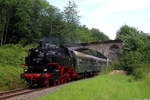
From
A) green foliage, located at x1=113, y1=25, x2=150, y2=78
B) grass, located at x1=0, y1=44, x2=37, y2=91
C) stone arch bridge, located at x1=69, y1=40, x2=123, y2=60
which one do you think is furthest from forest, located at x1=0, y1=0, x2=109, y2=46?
grass, located at x1=0, y1=44, x2=37, y2=91

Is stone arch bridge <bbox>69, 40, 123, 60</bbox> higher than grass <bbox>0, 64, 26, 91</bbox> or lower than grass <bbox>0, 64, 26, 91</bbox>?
higher

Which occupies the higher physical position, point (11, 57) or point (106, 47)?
point (106, 47)

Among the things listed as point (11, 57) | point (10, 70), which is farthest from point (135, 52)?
point (10, 70)

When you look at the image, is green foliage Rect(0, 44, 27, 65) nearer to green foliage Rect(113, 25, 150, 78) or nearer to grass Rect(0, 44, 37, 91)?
grass Rect(0, 44, 37, 91)

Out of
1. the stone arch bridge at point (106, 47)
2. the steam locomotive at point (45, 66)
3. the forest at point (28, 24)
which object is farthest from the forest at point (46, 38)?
the stone arch bridge at point (106, 47)

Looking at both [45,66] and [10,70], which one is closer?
[45,66]

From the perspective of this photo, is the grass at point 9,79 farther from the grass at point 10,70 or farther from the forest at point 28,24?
the forest at point 28,24

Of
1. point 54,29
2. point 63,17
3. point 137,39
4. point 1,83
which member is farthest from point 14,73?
point 63,17

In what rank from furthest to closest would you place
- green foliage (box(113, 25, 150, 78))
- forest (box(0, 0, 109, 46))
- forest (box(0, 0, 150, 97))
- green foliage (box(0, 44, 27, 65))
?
forest (box(0, 0, 109, 46)) < green foliage (box(113, 25, 150, 78)) < green foliage (box(0, 44, 27, 65)) < forest (box(0, 0, 150, 97))

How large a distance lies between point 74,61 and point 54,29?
3597cm

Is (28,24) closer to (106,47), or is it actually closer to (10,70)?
(106,47)

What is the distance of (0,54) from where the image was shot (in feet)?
86.3

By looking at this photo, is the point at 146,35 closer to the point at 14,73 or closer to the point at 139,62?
the point at 139,62

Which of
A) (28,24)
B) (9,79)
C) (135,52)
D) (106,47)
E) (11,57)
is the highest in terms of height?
(28,24)
